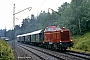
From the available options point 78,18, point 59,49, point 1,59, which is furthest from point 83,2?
point 1,59

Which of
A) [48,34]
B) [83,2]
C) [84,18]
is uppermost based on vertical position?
[83,2]

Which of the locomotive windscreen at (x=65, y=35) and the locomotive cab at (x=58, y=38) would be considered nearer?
the locomotive cab at (x=58, y=38)

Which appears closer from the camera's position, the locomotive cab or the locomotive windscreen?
the locomotive cab

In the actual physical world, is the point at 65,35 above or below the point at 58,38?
above

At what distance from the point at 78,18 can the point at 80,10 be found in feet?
5.96

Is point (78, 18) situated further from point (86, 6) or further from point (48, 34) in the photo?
point (48, 34)

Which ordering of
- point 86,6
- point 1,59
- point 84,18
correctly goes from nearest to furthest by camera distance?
point 1,59 < point 84,18 < point 86,6

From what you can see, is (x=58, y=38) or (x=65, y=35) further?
(x=58, y=38)

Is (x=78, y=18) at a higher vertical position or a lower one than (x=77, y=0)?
lower

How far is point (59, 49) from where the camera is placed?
109ft

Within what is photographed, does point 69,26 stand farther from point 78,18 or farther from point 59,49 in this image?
point 59,49


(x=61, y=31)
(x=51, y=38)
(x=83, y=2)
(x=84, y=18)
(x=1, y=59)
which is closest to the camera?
(x=1, y=59)

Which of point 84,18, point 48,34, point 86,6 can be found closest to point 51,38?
point 48,34

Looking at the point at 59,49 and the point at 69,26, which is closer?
the point at 59,49
